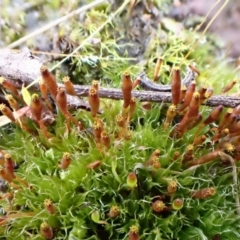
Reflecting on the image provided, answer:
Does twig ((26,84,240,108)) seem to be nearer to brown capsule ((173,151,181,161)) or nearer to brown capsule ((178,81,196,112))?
brown capsule ((178,81,196,112))

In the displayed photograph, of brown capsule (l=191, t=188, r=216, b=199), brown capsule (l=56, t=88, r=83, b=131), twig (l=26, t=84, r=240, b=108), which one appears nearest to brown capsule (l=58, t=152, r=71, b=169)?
brown capsule (l=56, t=88, r=83, b=131)

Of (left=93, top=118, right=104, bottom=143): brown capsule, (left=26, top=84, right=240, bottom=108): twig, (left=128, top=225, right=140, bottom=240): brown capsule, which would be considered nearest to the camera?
(left=128, top=225, right=140, bottom=240): brown capsule

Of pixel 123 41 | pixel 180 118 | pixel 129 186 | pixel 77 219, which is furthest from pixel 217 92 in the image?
pixel 77 219

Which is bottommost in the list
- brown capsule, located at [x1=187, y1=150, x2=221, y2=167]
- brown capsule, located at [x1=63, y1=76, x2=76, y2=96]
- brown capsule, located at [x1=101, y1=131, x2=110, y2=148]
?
brown capsule, located at [x1=187, y1=150, x2=221, y2=167]

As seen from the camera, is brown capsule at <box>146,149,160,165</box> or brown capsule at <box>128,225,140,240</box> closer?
brown capsule at <box>128,225,140,240</box>

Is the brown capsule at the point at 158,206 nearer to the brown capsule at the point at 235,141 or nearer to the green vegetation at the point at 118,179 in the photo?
the green vegetation at the point at 118,179

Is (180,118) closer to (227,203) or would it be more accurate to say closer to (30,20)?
(227,203)
